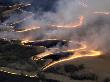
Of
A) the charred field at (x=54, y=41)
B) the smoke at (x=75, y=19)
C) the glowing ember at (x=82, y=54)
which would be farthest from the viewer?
the smoke at (x=75, y=19)

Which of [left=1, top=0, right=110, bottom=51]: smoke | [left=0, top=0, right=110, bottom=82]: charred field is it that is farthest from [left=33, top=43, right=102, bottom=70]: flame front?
[left=1, top=0, right=110, bottom=51]: smoke

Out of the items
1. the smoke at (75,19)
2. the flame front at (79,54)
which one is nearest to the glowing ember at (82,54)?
the flame front at (79,54)

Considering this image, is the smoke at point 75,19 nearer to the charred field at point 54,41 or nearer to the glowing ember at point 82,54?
the charred field at point 54,41

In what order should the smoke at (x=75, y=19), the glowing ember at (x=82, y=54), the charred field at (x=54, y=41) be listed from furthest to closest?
the smoke at (x=75, y=19) < the glowing ember at (x=82, y=54) < the charred field at (x=54, y=41)

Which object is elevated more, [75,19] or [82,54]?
[75,19]

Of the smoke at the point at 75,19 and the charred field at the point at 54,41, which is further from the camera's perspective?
the smoke at the point at 75,19

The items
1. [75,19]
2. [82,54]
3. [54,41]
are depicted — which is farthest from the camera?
[75,19]

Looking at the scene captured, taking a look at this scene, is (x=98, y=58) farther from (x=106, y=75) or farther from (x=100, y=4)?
(x=100, y=4)

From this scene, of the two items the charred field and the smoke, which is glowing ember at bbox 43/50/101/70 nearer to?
the charred field

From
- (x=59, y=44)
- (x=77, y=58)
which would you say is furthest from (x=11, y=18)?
(x=77, y=58)

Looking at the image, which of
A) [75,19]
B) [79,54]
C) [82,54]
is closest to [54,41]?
[79,54]

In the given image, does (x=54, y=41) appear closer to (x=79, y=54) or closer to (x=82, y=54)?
(x=79, y=54)

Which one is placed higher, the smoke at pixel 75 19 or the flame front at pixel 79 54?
the smoke at pixel 75 19
